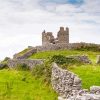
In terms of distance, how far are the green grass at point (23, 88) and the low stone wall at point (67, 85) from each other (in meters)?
0.91

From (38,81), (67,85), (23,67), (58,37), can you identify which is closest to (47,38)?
(58,37)

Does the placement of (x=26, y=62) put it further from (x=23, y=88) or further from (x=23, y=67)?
(x=23, y=88)

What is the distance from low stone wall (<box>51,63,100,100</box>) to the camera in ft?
90.8

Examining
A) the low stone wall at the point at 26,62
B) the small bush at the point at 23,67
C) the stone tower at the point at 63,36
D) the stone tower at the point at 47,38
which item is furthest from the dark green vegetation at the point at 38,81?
the stone tower at the point at 63,36

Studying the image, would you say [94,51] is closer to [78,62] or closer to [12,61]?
[12,61]

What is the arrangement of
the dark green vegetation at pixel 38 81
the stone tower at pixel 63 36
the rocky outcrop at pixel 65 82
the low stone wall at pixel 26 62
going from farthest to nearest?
the stone tower at pixel 63 36, the low stone wall at pixel 26 62, the dark green vegetation at pixel 38 81, the rocky outcrop at pixel 65 82

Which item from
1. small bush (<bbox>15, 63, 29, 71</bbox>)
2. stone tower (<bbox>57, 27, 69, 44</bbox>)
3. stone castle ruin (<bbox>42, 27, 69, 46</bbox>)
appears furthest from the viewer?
stone tower (<bbox>57, 27, 69, 44</bbox>)

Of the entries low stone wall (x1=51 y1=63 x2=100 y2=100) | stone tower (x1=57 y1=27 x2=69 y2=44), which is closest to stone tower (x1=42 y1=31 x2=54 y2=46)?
stone tower (x1=57 y1=27 x2=69 y2=44)

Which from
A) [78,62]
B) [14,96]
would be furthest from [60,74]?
[78,62]

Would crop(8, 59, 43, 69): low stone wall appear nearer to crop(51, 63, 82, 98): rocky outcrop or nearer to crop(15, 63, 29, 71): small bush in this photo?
crop(15, 63, 29, 71): small bush

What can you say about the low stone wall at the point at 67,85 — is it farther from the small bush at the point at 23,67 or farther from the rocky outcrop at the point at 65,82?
the small bush at the point at 23,67

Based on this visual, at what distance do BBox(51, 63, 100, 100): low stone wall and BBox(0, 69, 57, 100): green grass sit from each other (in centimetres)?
91

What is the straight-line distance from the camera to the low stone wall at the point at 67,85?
2769 cm

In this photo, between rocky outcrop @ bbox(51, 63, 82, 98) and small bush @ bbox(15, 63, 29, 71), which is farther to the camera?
small bush @ bbox(15, 63, 29, 71)
